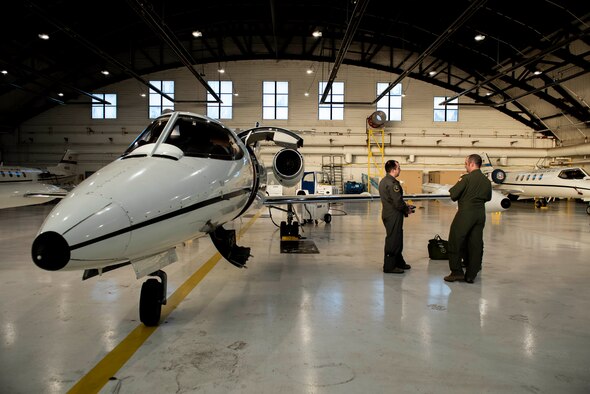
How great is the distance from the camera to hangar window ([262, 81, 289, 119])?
1072 inches

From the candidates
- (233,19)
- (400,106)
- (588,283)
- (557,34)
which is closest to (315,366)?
(588,283)

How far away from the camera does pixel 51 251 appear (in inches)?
93.4

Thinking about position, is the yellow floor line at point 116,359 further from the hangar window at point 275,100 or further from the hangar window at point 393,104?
the hangar window at point 393,104

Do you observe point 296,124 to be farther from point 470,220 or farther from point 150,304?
point 150,304

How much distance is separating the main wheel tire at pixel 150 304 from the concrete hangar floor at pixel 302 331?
11 centimetres

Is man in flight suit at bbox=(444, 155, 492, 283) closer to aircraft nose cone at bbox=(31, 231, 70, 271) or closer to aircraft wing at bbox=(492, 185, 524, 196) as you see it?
aircraft nose cone at bbox=(31, 231, 70, 271)

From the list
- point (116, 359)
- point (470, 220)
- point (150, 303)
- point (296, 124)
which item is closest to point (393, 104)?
point (296, 124)

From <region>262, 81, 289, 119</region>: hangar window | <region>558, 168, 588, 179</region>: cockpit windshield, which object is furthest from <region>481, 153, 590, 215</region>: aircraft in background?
<region>262, 81, 289, 119</region>: hangar window

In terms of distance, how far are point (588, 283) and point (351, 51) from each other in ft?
75.4

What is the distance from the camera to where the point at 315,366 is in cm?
303

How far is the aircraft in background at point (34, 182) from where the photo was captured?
10742 millimetres

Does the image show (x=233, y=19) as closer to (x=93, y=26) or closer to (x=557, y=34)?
(x=93, y=26)

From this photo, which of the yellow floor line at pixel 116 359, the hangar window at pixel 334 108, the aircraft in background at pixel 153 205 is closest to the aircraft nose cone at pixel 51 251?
the aircraft in background at pixel 153 205

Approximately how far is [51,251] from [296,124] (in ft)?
83.7
